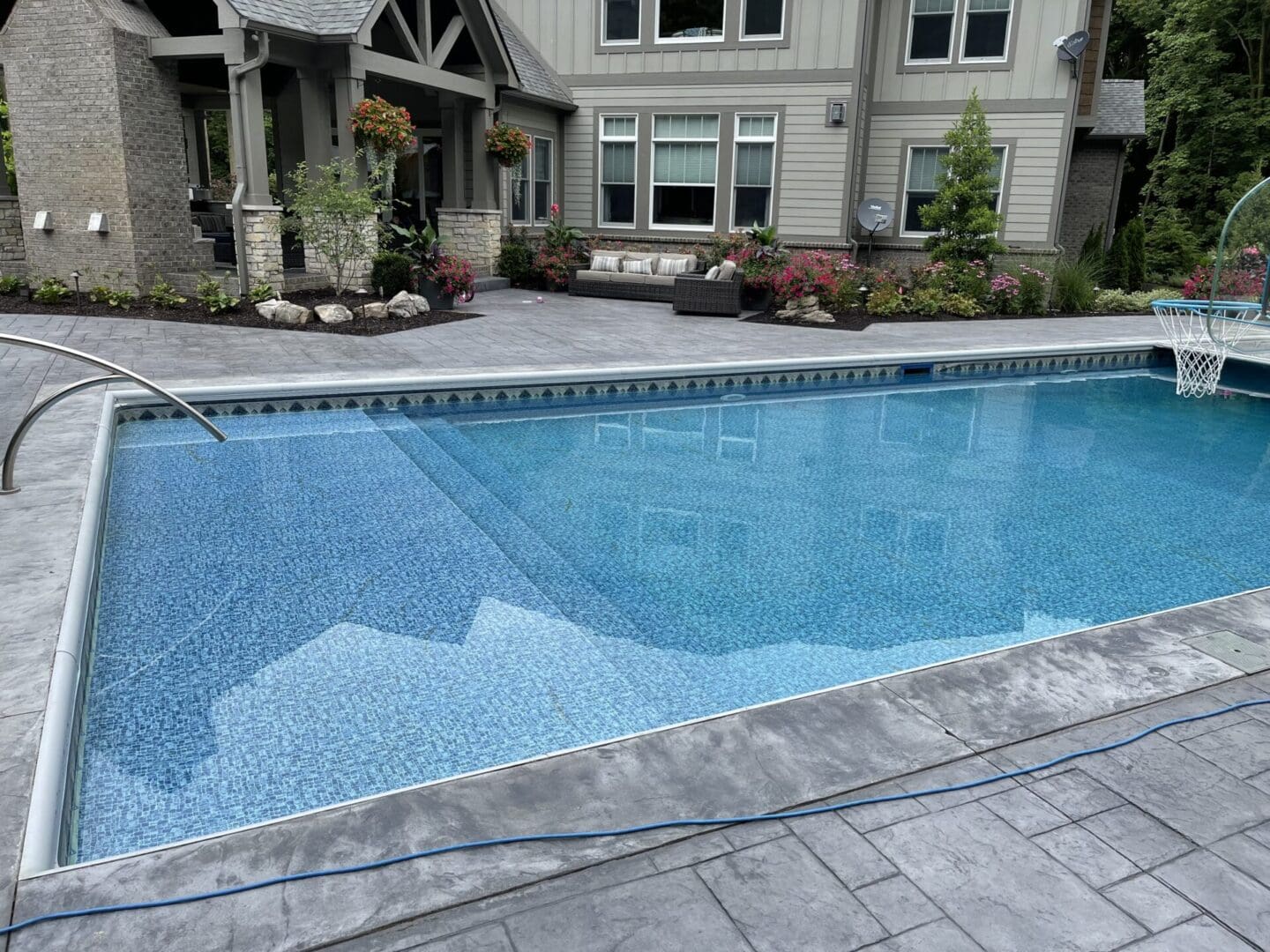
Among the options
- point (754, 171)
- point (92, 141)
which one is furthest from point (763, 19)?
point (92, 141)

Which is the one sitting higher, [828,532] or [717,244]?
[717,244]

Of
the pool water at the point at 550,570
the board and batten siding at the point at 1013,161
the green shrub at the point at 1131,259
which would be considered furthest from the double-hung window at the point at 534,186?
the green shrub at the point at 1131,259

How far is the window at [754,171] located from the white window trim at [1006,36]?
3.13m

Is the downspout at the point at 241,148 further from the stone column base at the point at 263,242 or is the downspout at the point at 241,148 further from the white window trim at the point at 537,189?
the white window trim at the point at 537,189

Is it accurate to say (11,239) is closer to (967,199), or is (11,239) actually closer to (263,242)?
(263,242)

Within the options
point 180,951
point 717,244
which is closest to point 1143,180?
point 717,244

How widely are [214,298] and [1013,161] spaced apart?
11998mm

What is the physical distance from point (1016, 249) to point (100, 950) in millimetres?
15749

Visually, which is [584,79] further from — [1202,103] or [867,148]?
[1202,103]

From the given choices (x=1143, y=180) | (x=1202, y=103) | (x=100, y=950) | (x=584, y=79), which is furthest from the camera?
(x=1143, y=180)

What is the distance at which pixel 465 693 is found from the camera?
3.55m

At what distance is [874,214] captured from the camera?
14883 millimetres

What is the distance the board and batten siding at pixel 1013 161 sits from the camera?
14.5m

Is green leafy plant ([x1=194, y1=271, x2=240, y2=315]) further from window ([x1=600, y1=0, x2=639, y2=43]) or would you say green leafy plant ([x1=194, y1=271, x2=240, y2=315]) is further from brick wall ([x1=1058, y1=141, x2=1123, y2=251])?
brick wall ([x1=1058, y1=141, x2=1123, y2=251])
